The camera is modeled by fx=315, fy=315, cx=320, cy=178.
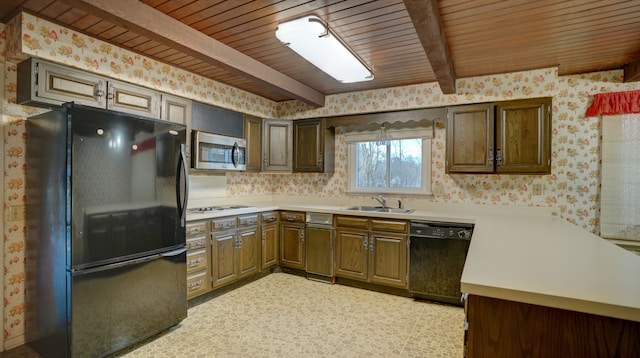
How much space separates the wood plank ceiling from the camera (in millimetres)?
2014

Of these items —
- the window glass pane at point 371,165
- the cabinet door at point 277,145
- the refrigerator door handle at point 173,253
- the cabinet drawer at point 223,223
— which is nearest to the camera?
the refrigerator door handle at point 173,253

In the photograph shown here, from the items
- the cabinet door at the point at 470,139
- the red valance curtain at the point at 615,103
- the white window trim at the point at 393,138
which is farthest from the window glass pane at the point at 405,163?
the red valance curtain at the point at 615,103

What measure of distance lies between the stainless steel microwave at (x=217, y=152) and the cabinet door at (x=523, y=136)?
2847mm

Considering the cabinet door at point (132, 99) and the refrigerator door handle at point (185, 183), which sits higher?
the cabinet door at point (132, 99)

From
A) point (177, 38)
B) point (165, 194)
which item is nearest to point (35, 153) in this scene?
point (165, 194)

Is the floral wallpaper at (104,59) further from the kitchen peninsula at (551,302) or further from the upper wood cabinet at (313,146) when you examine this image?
the kitchen peninsula at (551,302)

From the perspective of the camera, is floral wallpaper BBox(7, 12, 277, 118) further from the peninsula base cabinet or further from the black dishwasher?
the peninsula base cabinet

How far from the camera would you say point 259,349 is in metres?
2.31

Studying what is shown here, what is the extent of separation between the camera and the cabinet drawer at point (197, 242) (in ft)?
9.71

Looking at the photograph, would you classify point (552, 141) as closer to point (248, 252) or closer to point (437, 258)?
point (437, 258)

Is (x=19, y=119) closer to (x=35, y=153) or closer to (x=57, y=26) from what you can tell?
(x=35, y=153)

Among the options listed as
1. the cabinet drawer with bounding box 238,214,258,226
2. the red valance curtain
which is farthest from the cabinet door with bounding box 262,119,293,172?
the red valance curtain

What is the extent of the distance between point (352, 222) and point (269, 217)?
1069mm

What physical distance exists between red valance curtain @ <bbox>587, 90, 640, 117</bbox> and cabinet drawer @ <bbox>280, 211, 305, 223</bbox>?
3.22 m
